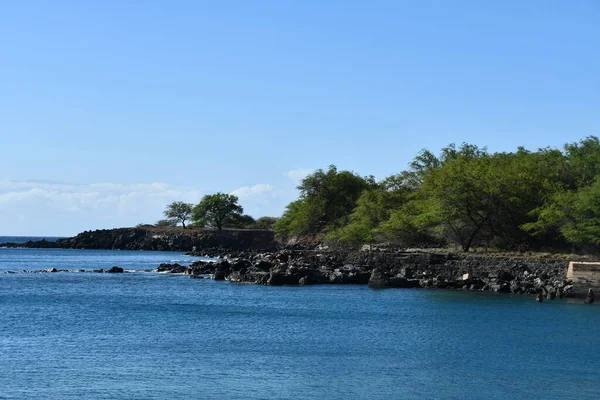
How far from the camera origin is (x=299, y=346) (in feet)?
113

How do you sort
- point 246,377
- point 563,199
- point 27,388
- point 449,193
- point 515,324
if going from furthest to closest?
point 449,193
point 563,199
point 515,324
point 246,377
point 27,388

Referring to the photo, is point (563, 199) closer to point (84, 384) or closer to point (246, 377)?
point (246, 377)

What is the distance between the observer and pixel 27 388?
25828 mm

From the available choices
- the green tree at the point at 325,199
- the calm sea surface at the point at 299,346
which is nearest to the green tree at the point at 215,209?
the green tree at the point at 325,199

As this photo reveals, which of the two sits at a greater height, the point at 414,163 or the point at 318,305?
the point at 414,163

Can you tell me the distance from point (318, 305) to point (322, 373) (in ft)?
68.9

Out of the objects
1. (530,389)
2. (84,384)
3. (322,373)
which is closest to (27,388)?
(84,384)

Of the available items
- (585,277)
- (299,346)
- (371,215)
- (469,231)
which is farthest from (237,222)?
(299,346)

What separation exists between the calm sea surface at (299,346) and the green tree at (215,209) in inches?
3851

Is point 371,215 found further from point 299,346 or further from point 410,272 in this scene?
point 299,346

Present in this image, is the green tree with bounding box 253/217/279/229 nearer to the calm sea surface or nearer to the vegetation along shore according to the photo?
the vegetation along shore

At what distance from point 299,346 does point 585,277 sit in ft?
80.6

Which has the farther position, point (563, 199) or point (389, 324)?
point (563, 199)

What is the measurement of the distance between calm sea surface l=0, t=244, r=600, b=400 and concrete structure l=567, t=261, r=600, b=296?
272cm
